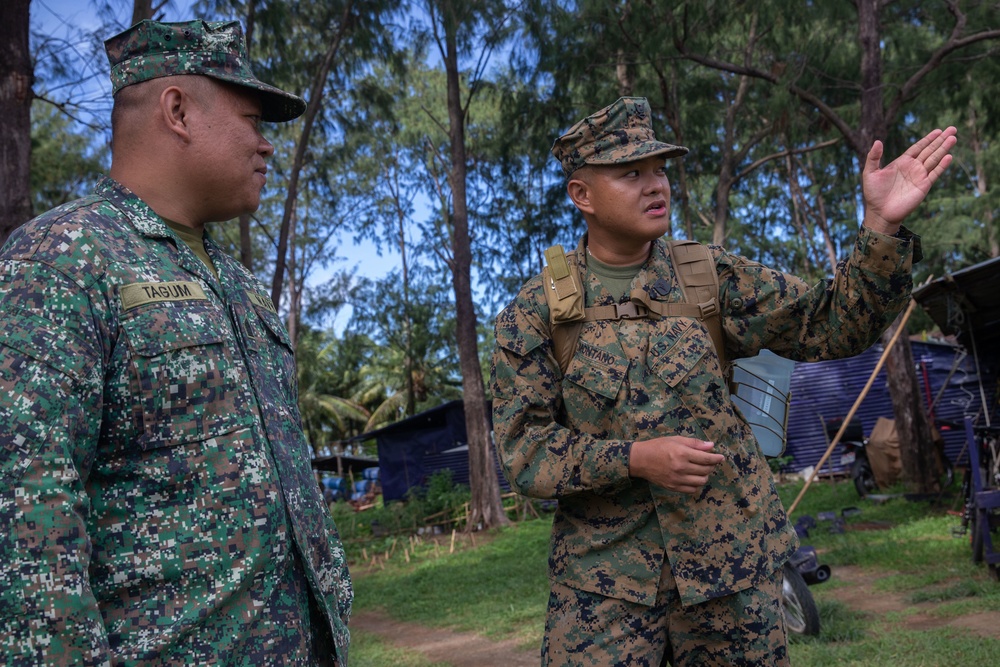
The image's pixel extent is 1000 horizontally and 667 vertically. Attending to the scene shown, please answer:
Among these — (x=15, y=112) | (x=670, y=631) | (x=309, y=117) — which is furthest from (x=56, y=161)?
(x=670, y=631)

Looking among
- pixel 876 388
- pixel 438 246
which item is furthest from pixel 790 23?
pixel 438 246

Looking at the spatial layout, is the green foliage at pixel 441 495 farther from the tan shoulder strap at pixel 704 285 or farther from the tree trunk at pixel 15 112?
the tan shoulder strap at pixel 704 285

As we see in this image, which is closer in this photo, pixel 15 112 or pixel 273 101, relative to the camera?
pixel 273 101

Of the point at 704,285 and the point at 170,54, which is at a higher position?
the point at 170,54

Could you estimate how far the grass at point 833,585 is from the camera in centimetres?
552

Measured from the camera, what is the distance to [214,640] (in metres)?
1.59

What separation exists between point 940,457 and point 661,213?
1214cm

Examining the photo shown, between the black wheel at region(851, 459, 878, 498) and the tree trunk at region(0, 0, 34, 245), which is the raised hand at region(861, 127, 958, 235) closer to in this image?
the tree trunk at region(0, 0, 34, 245)

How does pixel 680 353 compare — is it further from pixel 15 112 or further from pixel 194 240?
pixel 15 112

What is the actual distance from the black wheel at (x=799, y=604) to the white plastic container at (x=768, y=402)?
278 centimetres

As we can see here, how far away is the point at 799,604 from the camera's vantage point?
5.81m

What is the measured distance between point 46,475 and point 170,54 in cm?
90

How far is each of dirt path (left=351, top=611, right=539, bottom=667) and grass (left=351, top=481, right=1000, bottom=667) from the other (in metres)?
0.16

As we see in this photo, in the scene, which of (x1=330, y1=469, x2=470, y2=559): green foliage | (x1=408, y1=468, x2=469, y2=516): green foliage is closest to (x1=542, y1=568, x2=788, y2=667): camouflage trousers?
(x1=330, y1=469, x2=470, y2=559): green foliage
